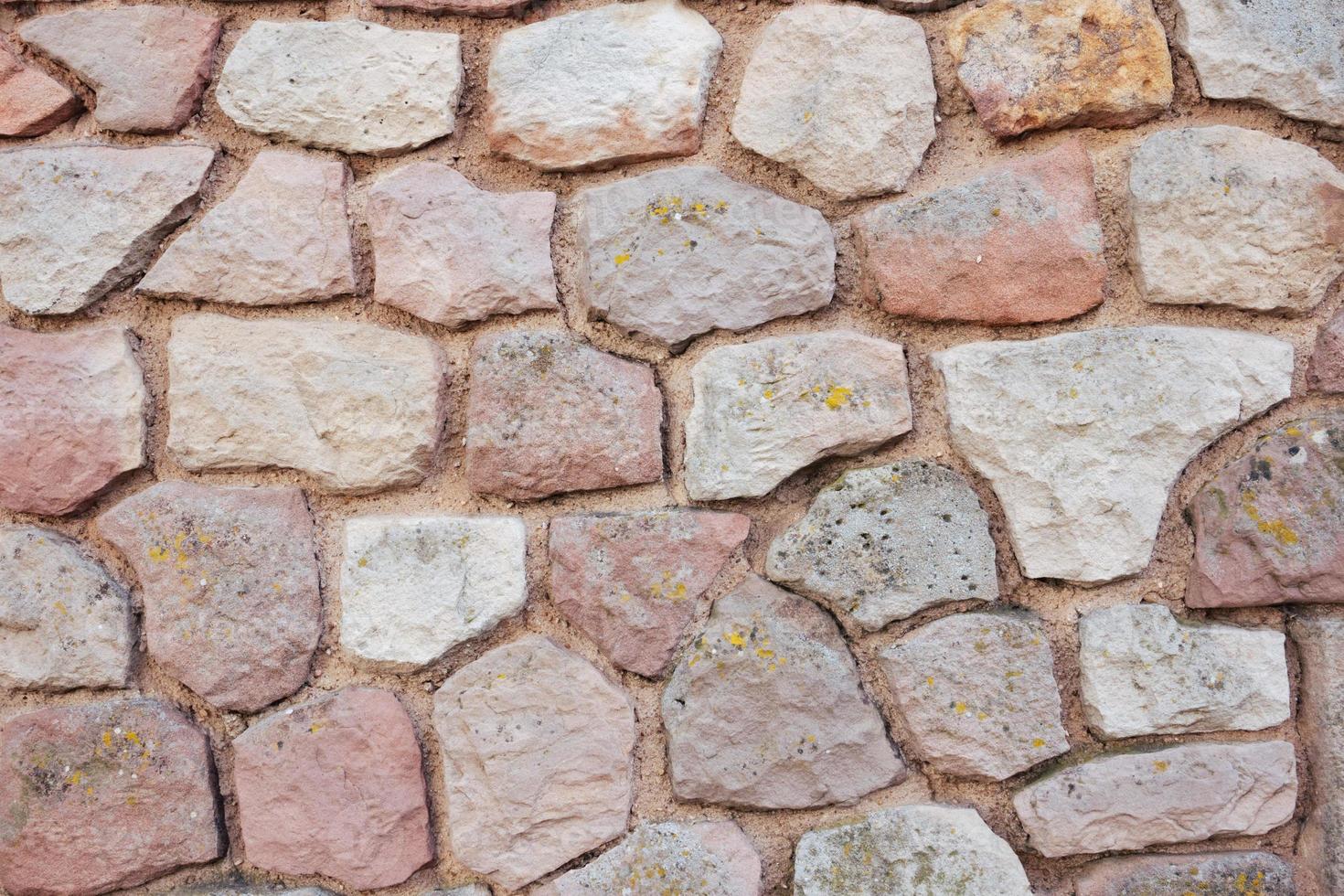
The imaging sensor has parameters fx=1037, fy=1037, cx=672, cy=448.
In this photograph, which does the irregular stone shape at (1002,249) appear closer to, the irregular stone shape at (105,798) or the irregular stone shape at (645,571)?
the irregular stone shape at (645,571)

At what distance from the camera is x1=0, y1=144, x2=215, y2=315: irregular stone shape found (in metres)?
1.04

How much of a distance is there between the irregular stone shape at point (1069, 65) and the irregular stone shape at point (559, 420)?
434 millimetres

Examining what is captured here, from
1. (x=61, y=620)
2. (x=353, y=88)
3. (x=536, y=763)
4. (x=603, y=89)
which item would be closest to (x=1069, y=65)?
(x=603, y=89)

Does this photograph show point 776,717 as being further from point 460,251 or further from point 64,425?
point 64,425

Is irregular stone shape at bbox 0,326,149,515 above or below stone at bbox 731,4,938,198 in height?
below

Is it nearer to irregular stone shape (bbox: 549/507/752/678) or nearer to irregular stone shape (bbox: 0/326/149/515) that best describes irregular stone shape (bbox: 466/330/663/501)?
irregular stone shape (bbox: 549/507/752/678)

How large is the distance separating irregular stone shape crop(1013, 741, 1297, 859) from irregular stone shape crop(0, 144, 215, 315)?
3.33 ft

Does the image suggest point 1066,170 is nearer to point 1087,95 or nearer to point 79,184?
point 1087,95

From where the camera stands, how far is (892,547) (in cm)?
97

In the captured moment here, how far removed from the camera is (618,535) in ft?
3.25

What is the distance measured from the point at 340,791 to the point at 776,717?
0.42 m

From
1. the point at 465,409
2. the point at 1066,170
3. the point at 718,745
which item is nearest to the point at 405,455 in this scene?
the point at 465,409

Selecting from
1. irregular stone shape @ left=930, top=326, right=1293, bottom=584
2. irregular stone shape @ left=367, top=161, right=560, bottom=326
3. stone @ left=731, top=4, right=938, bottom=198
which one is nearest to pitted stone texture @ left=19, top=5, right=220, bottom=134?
irregular stone shape @ left=367, top=161, right=560, bottom=326

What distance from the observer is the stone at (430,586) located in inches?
39.1
